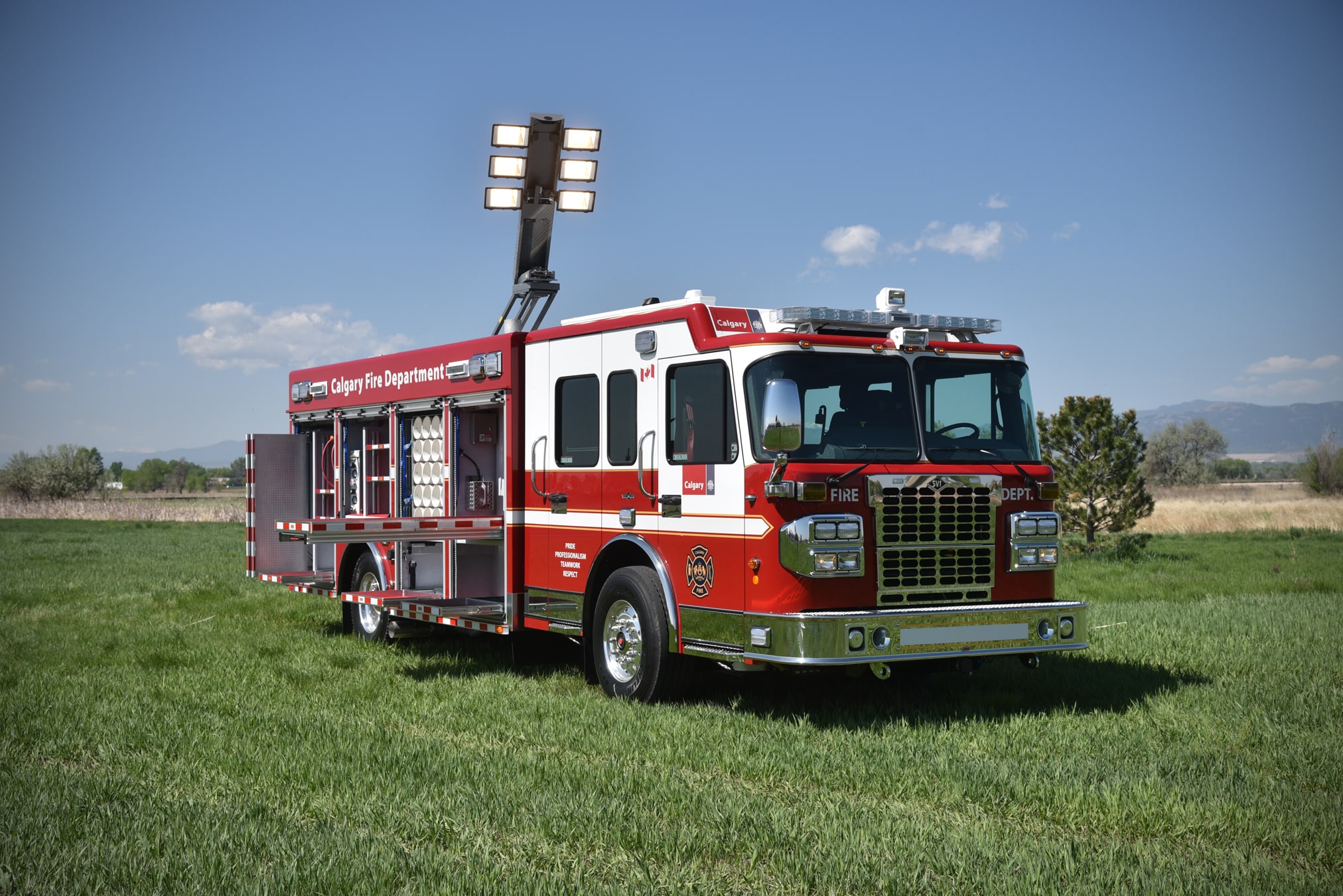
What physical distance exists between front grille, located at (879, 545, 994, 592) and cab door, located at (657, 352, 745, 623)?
41.0 inches

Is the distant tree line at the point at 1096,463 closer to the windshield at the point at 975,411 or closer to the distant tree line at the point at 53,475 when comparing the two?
the windshield at the point at 975,411

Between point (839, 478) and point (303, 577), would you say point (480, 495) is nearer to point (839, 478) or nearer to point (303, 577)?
point (303, 577)

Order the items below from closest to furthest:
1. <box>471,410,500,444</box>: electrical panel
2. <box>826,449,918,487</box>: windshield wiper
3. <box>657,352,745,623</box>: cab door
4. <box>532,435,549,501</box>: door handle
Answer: <box>826,449,918,487</box>: windshield wiper
<box>657,352,745,623</box>: cab door
<box>532,435,549,501</box>: door handle
<box>471,410,500,444</box>: electrical panel

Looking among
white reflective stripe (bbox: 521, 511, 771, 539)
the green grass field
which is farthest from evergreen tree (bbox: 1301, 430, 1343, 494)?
white reflective stripe (bbox: 521, 511, 771, 539)

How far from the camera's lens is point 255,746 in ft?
26.2

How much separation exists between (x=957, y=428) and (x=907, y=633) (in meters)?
1.69

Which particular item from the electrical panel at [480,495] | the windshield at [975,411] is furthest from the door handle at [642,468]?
the electrical panel at [480,495]

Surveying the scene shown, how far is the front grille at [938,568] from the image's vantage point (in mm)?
8672

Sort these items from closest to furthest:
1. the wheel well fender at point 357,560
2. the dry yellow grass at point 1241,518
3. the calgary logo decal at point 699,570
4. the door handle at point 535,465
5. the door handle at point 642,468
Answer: the calgary logo decal at point 699,570
the door handle at point 642,468
the door handle at point 535,465
the wheel well fender at point 357,560
the dry yellow grass at point 1241,518

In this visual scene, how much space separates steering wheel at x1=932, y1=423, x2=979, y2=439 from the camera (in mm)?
9164

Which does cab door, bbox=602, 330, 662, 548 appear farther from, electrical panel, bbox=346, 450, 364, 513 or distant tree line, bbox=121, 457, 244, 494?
distant tree line, bbox=121, 457, 244, 494

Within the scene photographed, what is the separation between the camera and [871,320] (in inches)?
363

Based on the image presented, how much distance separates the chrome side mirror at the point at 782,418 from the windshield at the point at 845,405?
37 centimetres

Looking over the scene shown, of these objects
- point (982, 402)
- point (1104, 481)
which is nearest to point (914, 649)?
point (982, 402)
